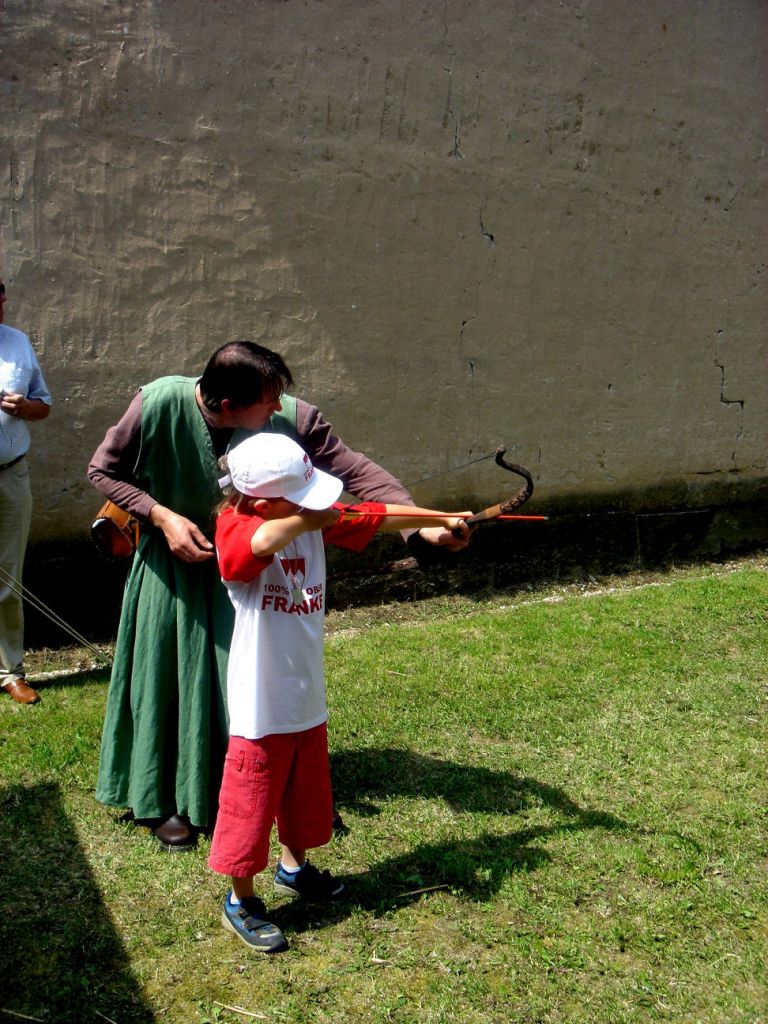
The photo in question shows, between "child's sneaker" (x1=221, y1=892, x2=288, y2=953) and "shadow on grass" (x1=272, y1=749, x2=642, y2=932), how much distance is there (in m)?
0.12

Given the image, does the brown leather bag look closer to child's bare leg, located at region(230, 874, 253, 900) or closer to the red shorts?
the red shorts

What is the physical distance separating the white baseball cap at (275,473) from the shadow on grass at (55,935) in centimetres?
149

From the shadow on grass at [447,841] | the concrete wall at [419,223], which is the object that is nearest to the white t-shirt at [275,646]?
the shadow on grass at [447,841]

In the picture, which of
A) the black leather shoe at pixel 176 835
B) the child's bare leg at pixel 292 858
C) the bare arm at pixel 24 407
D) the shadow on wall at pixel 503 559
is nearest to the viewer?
the child's bare leg at pixel 292 858

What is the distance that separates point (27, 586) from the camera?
234 inches

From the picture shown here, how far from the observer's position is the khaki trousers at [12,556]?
5.39 m

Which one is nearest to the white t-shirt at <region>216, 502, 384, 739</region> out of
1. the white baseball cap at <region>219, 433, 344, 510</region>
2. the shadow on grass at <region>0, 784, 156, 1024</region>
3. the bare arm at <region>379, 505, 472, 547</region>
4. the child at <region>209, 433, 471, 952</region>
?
the child at <region>209, 433, 471, 952</region>

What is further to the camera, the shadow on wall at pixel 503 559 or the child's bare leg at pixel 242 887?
the shadow on wall at pixel 503 559

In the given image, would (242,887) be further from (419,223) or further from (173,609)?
(419,223)

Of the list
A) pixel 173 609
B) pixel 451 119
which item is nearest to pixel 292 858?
pixel 173 609

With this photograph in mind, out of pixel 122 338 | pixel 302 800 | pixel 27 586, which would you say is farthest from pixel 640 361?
pixel 302 800

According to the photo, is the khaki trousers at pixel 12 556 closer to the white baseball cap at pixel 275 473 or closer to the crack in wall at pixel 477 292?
the white baseball cap at pixel 275 473

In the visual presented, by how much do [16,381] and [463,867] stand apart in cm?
338

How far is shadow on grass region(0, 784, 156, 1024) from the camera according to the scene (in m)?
2.91
